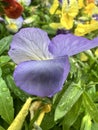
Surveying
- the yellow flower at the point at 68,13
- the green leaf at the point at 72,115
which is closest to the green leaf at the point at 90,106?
the green leaf at the point at 72,115

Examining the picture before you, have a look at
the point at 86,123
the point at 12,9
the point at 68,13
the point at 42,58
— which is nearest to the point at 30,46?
the point at 42,58

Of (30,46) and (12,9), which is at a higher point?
(30,46)

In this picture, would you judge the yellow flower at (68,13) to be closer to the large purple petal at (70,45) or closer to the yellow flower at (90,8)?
the yellow flower at (90,8)

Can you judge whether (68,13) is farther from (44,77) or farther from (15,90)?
(44,77)

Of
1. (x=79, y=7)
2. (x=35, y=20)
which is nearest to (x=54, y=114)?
(x=79, y=7)

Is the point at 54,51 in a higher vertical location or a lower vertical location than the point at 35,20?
higher

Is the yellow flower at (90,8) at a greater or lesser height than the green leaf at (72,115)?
lesser

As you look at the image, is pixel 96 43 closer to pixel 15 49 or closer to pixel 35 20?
pixel 15 49
